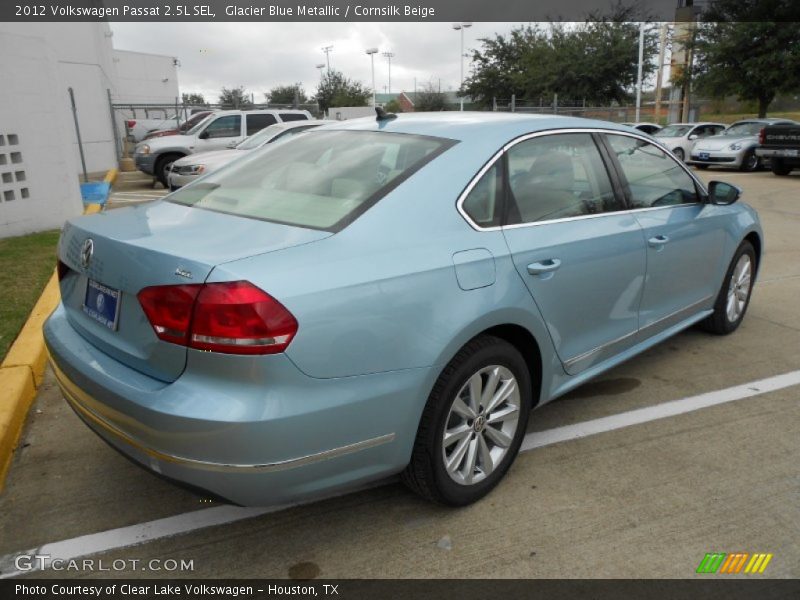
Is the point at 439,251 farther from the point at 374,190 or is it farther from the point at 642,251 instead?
the point at 642,251

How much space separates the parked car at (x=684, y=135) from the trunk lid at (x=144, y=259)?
2011 cm

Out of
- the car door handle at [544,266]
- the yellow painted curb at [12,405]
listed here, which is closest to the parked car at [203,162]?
the yellow painted curb at [12,405]

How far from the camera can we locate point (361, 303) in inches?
88.0

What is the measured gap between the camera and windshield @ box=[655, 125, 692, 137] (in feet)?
68.6

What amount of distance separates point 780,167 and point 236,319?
19.0 meters

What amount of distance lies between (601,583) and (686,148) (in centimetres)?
2049

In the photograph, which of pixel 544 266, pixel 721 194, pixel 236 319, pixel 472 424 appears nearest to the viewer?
pixel 236 319

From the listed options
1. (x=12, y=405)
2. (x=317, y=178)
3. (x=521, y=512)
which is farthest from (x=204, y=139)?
(x=521, y=512)

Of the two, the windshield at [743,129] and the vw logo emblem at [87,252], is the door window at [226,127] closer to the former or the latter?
the vw logo emblem at [87,252]

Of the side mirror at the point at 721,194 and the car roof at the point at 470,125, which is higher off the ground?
the car roof at the point at 470,125

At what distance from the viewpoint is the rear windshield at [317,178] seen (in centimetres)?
261

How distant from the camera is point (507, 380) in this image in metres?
2.85

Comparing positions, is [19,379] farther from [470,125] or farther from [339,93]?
[339,93]
